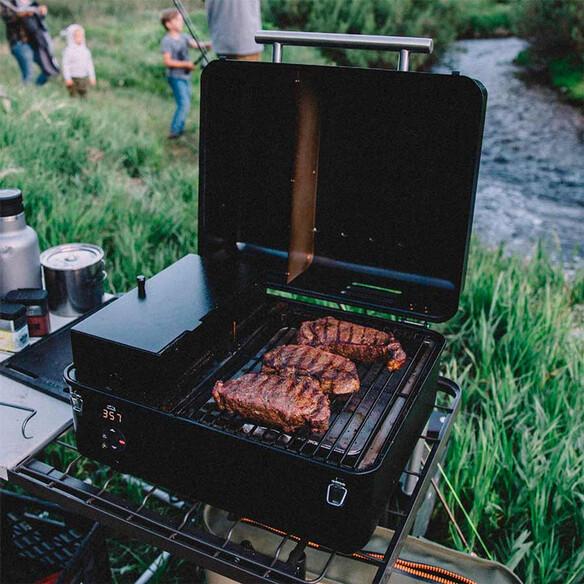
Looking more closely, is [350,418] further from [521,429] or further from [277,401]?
[521,429]

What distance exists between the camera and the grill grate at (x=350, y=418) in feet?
4.91

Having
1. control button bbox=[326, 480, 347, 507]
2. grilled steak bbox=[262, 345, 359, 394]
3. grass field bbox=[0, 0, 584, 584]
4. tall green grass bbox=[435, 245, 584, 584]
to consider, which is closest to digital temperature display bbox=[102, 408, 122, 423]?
grilled steak bbox=[262, 345, 359, 394]

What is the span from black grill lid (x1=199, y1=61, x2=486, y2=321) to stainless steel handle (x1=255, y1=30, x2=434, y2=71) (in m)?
0.07

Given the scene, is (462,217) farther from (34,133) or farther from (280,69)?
(34,133)

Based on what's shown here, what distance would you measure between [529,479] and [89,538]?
1.60m

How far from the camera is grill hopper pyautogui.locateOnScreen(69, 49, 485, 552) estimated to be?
57.6 inches

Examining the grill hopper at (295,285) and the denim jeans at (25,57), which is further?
the denim jeans at (25,57)

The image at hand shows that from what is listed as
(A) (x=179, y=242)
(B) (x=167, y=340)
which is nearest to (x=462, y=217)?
(B) (x=167, y=340)

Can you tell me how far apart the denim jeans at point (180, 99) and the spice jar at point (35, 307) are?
6818 mm

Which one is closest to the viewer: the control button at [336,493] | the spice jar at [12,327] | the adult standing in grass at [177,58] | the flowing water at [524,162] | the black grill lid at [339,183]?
the control button at [336,493]

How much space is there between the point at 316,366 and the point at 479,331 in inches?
77.2

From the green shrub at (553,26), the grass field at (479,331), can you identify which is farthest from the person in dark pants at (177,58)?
the green shrub at (553,26)

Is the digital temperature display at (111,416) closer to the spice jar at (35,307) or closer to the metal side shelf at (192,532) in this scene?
the metal side shelf at (192,532)

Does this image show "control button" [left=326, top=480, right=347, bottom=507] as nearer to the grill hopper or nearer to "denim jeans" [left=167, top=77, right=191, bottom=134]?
the grill hopper
